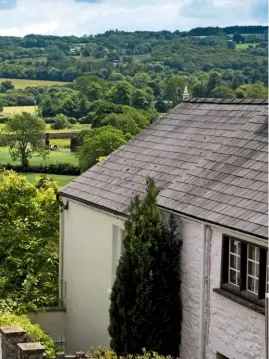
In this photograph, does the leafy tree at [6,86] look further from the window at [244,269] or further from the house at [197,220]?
the window at [244,269]

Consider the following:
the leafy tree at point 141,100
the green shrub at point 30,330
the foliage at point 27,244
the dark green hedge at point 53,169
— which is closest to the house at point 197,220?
the foliage at point 27,244

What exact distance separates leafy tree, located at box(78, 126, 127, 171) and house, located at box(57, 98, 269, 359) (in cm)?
5120

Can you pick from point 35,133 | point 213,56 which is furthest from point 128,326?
point 213,56

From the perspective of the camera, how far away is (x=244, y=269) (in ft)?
48.1

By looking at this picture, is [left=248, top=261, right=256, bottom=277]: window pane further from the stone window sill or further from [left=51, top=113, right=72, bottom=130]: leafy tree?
[left=51, top=113, right=72, bottom=130]: leafy tree

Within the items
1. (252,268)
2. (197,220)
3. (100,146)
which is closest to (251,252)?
(252,268)

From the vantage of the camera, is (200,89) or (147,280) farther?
(200,89)

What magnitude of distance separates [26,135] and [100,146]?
3222 cm

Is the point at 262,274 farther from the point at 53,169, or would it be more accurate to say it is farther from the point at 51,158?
the point at 51,158

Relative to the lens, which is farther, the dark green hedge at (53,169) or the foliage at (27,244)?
the dark green hedge at (53,169)

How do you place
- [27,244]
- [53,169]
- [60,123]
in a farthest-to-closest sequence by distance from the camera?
[60,123]
[53,169]
[27,244]

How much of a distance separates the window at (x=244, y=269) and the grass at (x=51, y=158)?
256 feet

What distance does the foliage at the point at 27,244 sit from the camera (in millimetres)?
20969

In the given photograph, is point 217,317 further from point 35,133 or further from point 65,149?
point 65,149
